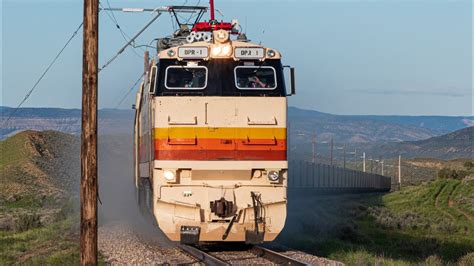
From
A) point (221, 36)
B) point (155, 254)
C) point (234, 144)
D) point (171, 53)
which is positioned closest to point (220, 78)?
point (221, 36)

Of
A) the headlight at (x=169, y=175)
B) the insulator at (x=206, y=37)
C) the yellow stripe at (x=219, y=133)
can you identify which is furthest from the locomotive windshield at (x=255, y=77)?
the headlight at (x=169, y=175)

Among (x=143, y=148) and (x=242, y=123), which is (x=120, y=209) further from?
(x=242, y=123)

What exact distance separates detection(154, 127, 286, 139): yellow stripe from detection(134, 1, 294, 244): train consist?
20 millimetres

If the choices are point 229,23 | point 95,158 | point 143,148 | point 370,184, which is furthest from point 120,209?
point 370,184

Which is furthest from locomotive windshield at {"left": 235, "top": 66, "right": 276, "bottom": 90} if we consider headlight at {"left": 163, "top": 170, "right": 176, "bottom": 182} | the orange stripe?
headlight at {"left": 163, "top": 170, "right": 176, "bottom": 182}

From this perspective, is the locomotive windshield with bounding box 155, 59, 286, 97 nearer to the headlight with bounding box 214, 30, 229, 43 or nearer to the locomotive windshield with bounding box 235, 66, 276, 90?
the locomotive windshield with bounding box 235, 66, 276, 90

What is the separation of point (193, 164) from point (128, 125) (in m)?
30.3

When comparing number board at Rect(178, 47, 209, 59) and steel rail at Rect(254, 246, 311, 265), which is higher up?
number board at Rect(178, 47, 209, 59)

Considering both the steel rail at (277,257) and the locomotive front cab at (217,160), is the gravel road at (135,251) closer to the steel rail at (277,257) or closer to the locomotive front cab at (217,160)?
the locomotive front cab at (217,160)

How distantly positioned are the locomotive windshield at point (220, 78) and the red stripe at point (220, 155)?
1177mm

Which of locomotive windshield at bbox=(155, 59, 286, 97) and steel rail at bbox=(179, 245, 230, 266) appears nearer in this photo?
steel rail at bbox=(179, 245, 230, 266)

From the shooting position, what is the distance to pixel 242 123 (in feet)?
55.9

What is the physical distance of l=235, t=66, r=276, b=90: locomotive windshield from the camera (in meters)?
17.4

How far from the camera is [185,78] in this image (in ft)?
56.9
